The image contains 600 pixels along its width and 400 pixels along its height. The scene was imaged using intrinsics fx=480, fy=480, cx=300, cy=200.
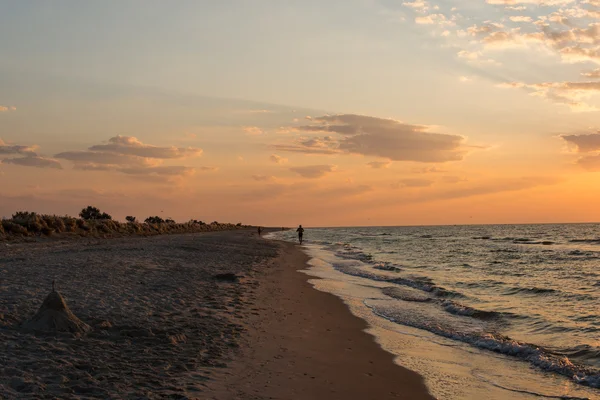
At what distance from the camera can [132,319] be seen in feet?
35.9

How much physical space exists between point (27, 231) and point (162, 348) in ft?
109

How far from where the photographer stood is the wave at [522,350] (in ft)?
32.6

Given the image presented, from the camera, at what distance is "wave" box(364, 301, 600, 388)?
9.95 meters

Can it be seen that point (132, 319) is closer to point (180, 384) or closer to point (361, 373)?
point (180, 384)

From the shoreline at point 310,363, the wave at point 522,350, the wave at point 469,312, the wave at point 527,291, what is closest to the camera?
the shoreline at point 310,363

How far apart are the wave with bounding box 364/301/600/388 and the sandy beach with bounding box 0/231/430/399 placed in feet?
7.80

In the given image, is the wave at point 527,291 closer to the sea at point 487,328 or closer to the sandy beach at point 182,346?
the sea at point 487,328

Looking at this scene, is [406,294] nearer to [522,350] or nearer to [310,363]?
[522,350]

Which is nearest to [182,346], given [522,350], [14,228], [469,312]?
[522,350]

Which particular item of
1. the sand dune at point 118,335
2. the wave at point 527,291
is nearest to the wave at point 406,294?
the wave at point 527,291

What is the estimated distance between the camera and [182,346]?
9.48m

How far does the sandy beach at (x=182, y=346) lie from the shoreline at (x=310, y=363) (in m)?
0.03

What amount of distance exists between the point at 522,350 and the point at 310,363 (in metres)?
5.60

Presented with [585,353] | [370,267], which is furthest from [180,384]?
[370,267]
